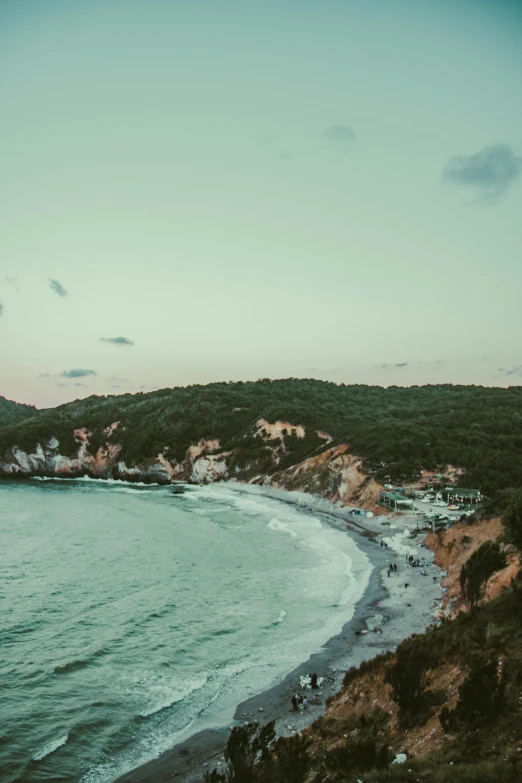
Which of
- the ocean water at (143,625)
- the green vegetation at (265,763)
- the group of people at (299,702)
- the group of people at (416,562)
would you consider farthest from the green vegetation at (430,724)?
the group of people at (416,562)

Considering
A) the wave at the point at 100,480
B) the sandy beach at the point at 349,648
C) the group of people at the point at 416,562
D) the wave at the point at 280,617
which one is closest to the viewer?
the sandy beach at the point at 349,648

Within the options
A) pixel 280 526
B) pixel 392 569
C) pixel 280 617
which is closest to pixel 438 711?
pixel 280 617

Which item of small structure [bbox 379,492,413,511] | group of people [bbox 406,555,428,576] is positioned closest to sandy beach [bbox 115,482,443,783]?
group of people [bbox 406,555,428,576]

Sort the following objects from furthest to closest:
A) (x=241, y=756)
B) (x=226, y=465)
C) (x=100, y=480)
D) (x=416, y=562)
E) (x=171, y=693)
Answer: (x=100, y=480) → (x=226, y=465) → (x=416, y=562) → (x=171, y=693) → (x=241, y=756)

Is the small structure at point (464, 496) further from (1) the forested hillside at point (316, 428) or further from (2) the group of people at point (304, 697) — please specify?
(2) the group of people at point (304, 697)

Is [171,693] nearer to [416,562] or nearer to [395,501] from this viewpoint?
[416,562]

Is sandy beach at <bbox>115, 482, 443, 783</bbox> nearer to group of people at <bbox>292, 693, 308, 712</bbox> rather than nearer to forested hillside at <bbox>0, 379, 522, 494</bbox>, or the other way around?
group of people at <bbox>292, 693, 308, 712</bbox>
